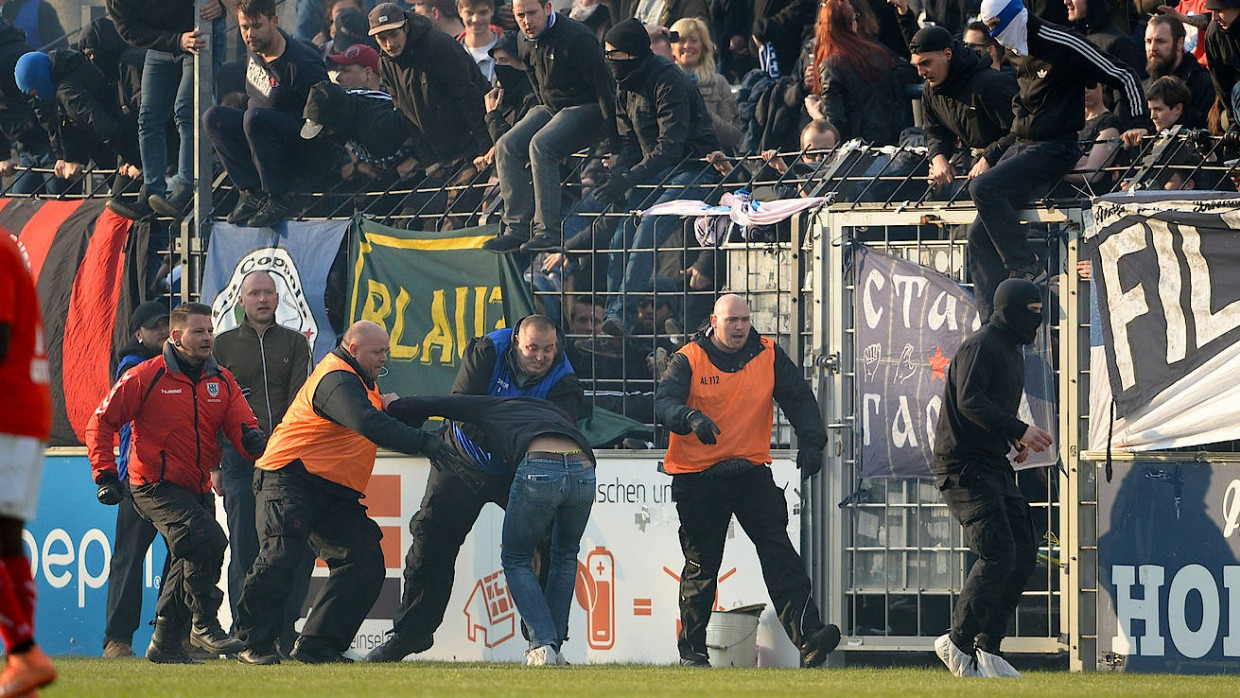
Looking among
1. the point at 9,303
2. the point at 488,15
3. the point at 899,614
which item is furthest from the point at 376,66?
the point at 9,303

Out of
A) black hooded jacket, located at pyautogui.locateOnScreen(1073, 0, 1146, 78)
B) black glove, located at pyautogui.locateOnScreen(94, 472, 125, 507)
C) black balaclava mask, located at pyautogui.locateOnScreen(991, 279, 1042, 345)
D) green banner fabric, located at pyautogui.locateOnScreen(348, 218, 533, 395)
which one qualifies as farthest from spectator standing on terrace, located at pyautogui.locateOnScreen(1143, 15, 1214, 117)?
black glove, located at pyautogui.locateOnScreen(94, 472, 125, 507)

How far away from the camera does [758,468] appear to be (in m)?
Answer: 12.0

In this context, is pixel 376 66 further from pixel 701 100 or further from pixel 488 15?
pixel 701 100

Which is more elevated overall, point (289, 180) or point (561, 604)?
point (289, 180)

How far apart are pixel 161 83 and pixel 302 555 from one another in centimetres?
455

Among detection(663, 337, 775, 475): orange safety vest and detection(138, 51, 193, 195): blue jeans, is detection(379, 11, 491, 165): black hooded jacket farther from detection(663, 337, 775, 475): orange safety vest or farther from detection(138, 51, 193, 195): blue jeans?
detection(663, 337, 775, 475): orange safety vest

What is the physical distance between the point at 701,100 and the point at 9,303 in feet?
24.9

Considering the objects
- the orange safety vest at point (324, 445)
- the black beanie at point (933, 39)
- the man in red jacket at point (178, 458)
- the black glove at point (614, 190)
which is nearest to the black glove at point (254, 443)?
the man in red jacket at point (178, 458)

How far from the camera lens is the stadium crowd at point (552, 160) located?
1172 cm

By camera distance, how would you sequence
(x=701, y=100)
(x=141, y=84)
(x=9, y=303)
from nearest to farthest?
(x=9, y=303), (x=701, y=100), (x=141, y=84)

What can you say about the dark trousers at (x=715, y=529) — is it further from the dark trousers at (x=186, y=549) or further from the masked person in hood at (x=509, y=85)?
the masked person in hood at (x=509, y=85)

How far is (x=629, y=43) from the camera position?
13.3 metres

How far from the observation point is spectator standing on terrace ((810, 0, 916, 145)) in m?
13.9

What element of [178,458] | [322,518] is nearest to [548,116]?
[322,518]
